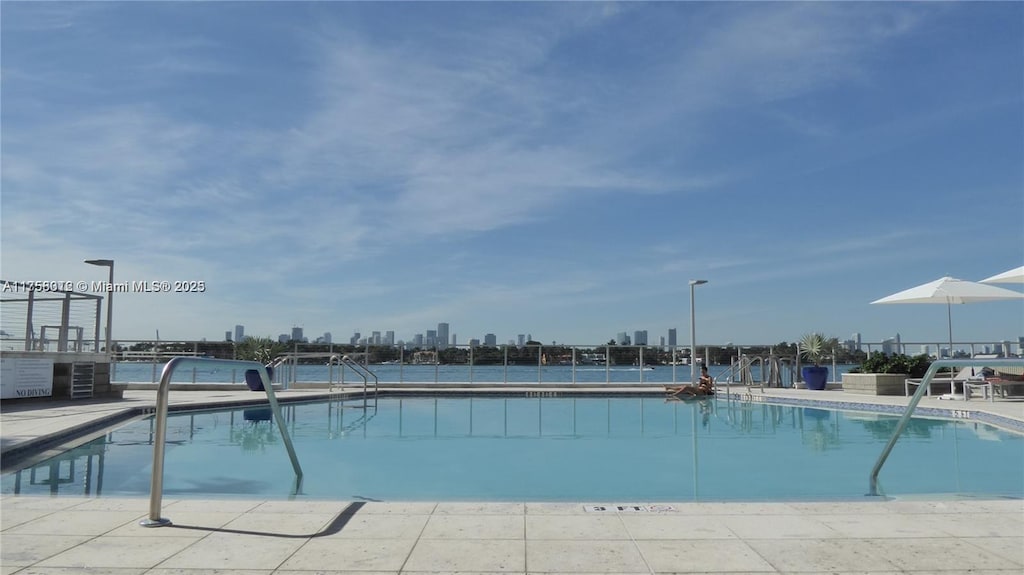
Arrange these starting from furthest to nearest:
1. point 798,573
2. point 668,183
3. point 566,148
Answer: point 668,183, point 566,148, point 798,573

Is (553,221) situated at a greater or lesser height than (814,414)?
greater

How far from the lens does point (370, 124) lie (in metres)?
13.1

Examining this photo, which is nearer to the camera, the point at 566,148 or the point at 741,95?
the point at 741,95

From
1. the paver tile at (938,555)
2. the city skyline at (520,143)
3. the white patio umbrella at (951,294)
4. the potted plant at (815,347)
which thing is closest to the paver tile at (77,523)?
the paver tile at (938,555)

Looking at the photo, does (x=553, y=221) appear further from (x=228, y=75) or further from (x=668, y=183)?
(x=228, y=75)

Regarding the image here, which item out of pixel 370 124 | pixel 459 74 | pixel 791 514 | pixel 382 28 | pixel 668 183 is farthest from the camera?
pixel 668 183

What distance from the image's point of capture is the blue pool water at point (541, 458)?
5367 millimetres

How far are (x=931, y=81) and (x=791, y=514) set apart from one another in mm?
11328

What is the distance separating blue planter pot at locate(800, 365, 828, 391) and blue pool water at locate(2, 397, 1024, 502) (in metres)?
3.76

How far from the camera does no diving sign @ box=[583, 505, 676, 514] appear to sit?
148 inches

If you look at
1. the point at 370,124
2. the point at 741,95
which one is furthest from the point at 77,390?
the point at 741,95

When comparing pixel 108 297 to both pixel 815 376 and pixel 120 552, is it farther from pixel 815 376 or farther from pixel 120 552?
pixel 815 376

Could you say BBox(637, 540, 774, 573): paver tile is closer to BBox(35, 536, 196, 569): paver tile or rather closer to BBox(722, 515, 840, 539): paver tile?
BBox(722, 515, 840, 539): paver tile

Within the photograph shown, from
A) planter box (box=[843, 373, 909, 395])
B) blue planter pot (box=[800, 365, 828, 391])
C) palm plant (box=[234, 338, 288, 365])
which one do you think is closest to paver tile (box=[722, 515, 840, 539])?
planter box (box=[843, 373, 909, 395])
